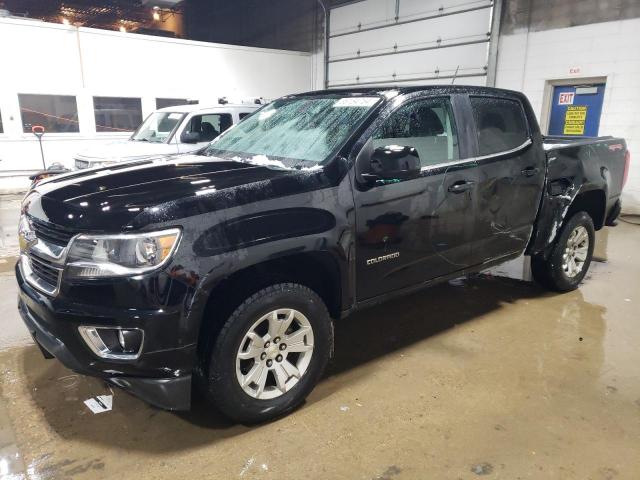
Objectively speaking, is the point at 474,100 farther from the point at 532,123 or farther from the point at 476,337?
the point at 476,337

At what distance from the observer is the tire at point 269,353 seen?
227 centimetres

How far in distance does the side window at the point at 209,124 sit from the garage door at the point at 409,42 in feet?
15.3

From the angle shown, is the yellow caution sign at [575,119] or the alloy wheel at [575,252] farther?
the yellow caution sign at [575,119]

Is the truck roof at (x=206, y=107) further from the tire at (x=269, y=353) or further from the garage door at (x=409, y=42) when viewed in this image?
the tire at (x=269, y=353)

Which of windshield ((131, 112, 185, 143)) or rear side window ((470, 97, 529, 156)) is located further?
windshield ((131, 112, 185, 143))

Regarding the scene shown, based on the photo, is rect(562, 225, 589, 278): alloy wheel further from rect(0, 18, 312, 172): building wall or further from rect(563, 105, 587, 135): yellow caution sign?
rect(0, 18, 312, 172): building wall

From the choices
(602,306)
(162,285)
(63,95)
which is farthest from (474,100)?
(63,95)

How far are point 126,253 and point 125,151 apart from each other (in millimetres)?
5539

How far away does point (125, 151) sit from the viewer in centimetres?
700

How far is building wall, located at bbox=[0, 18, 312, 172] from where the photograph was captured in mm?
10430

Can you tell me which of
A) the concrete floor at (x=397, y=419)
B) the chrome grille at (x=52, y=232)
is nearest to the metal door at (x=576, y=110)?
the concrete floor at (x=397, y=419)

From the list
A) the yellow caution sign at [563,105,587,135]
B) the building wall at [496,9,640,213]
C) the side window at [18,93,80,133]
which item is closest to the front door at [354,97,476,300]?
the building wall at [496,9,640,213]

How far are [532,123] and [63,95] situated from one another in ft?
35.6

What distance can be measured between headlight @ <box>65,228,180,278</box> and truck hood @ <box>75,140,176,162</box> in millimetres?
4984
